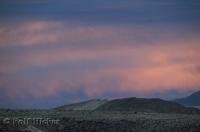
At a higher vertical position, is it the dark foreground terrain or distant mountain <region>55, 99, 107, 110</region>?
distant mountain <region>55, 99, 107, 110</region>

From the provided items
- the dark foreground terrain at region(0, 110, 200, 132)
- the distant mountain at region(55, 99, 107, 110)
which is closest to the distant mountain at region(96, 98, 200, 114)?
the distant mountain at region(55, 99, 107, 110)

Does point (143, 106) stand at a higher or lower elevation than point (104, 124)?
higher

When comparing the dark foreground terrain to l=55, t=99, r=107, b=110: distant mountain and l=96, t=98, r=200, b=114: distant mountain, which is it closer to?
l=96, t=98, r=200, b=114: distant mountain

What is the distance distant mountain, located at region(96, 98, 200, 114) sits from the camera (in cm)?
9981

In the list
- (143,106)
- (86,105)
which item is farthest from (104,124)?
(86,105)

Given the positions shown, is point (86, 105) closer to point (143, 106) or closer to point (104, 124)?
point (143, 106)

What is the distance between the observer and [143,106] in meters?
104

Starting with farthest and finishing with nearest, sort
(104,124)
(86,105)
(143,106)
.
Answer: (86,105), (143,106), (104,124)

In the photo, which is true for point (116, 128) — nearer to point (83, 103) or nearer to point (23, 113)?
point (23, 113)

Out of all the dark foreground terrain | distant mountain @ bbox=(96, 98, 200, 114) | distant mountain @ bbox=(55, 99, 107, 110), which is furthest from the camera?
distant mountain @ bbox=(55, 99, 107, 110)

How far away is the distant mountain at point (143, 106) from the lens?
327 ft

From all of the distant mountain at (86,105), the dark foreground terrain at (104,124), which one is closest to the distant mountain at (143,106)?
the distant mountain at (86,105)

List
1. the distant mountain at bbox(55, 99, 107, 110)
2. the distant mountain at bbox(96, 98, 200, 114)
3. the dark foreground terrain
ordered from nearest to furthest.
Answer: the dark foreground terrain, the distant mountain at bbox(96, 98, 200, 114), the distant mountain at bbox(55, 99, 107, 110)

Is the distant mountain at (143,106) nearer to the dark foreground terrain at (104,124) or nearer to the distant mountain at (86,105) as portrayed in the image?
the distant mountain at (86,105)
